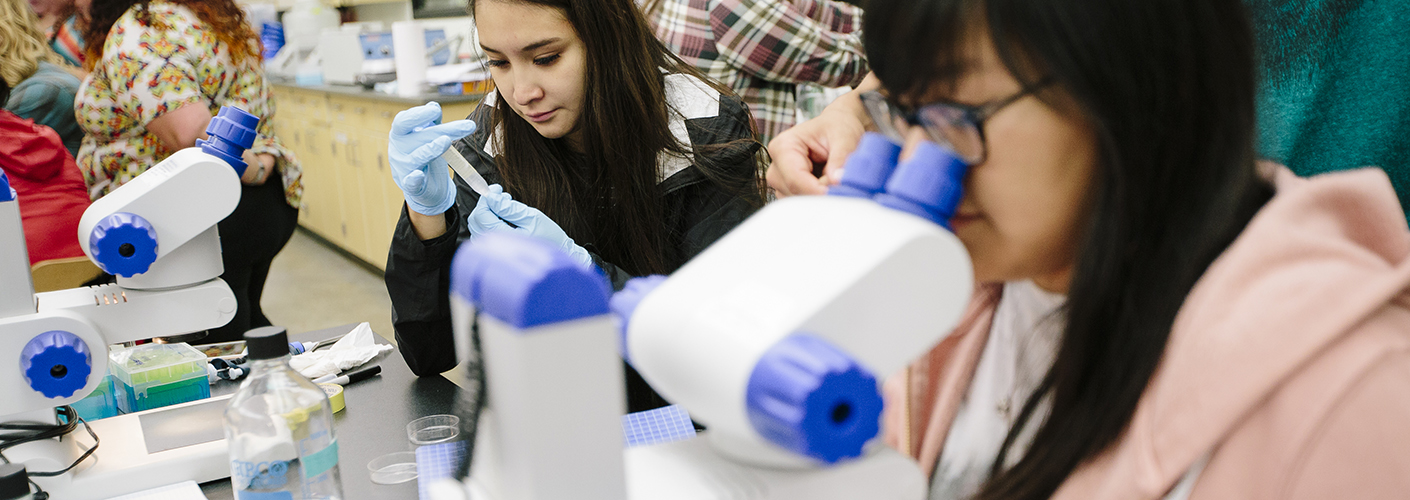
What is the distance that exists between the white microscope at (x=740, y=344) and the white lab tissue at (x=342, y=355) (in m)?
0.98

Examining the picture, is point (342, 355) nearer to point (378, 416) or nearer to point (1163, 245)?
point (378, 416)

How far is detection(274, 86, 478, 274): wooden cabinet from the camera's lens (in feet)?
14.9

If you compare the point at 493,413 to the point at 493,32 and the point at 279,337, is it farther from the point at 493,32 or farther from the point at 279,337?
the point at 493,32

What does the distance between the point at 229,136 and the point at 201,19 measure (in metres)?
1.58

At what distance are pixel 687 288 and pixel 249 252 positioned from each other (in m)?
2.44

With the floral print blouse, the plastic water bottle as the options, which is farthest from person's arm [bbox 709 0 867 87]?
the plastic water bottle

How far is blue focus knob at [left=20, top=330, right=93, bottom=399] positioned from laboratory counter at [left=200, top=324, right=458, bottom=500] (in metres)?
0.19

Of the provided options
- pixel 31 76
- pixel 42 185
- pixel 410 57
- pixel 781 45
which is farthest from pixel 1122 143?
pixel 410 57

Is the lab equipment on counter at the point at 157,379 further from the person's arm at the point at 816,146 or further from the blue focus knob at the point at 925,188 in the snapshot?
the blue focus knob at the point at 925,188

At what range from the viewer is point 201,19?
8.18 feet

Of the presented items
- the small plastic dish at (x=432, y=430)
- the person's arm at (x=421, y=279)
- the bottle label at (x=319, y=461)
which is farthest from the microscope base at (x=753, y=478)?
the person's arm at (x=421, y=279)

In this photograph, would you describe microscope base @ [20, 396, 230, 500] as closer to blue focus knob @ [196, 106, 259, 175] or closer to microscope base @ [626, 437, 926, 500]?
blue focus knob @ [196, 106, 259, 175]

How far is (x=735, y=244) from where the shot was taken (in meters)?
0.53

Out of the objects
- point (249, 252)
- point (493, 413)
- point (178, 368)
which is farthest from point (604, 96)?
point (249, 252)
